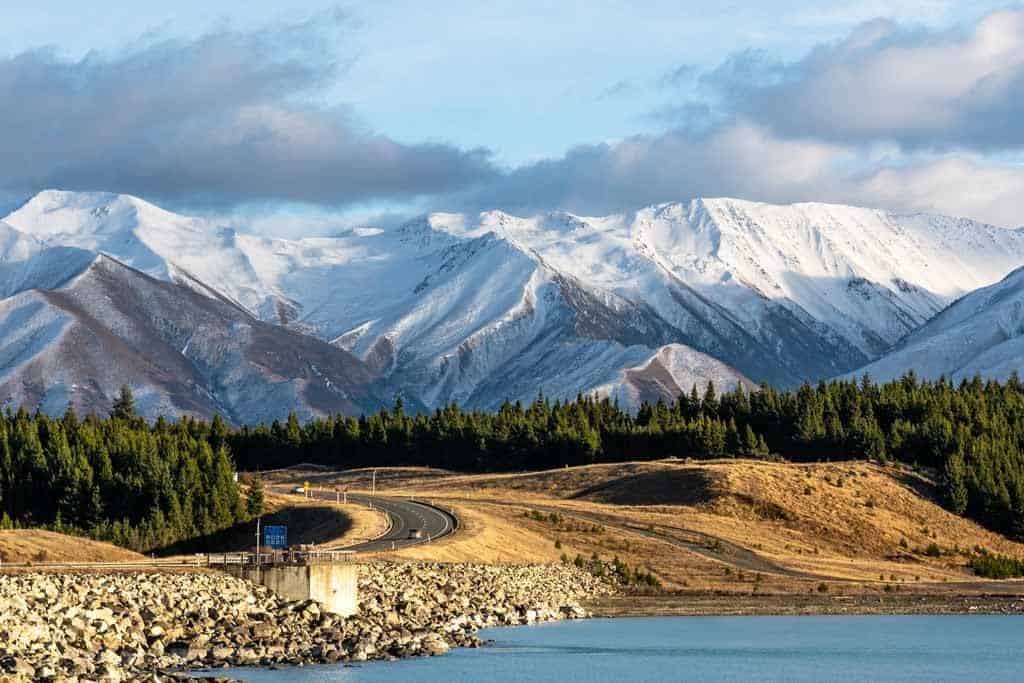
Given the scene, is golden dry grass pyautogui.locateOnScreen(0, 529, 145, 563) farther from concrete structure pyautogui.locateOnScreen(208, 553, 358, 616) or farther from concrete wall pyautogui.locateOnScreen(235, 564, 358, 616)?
concrete wall pyautogui.locateOnScreen(235, 564, 358, 616)

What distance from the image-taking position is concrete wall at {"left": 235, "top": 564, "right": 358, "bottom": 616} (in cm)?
9694

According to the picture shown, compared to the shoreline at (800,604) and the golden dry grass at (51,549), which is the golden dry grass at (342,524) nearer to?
the golden dry grass at (51,549)

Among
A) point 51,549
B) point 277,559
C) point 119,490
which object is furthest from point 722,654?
point 119,490

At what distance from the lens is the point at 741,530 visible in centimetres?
17075

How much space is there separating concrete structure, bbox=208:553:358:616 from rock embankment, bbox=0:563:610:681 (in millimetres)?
1010

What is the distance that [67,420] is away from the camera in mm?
195250

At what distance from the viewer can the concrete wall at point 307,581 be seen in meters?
96.9

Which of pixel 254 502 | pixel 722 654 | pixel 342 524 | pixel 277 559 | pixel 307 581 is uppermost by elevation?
pixel 254 502

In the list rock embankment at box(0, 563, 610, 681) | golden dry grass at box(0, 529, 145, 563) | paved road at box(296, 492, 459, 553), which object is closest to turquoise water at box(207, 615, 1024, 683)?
rock embankment at box(0, 563, 610, 681)

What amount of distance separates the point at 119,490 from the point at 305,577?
2579 inches

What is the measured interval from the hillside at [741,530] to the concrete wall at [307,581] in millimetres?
27292

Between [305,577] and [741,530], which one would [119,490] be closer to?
[741,530]

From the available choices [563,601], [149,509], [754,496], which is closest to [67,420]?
[149,509]

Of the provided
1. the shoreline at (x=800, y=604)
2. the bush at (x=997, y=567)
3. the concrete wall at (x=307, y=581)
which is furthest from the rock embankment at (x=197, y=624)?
the bush at (x=997, y=567)
